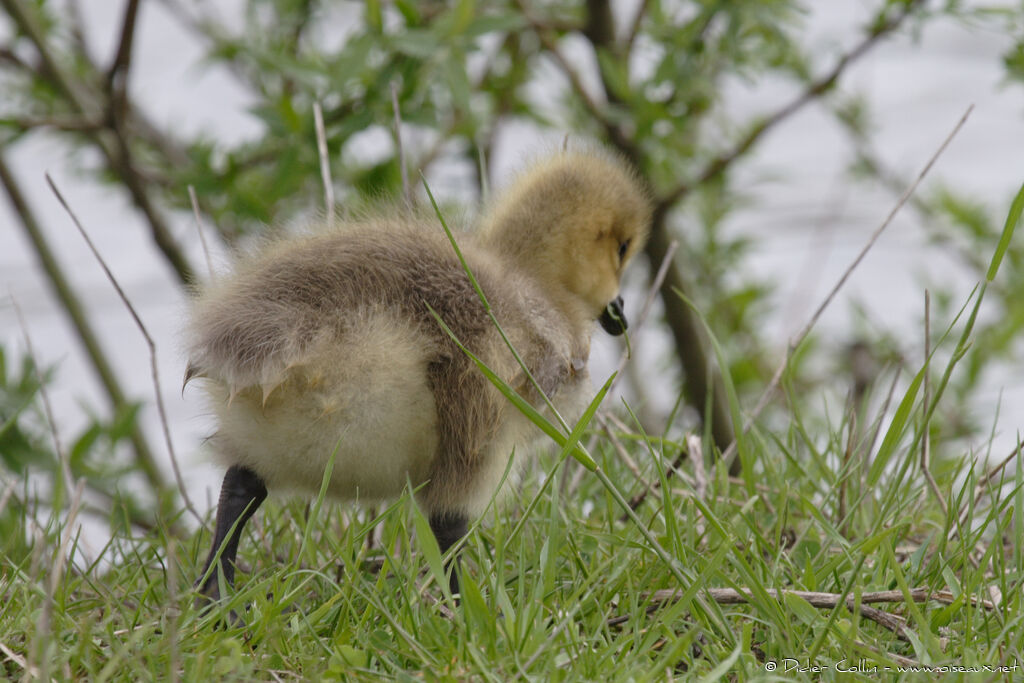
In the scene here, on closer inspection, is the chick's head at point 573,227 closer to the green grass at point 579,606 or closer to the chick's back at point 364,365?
the chick's back at point 364,365

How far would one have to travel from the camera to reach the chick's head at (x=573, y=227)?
2.43m

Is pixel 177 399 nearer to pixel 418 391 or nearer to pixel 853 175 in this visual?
pixel 853 175

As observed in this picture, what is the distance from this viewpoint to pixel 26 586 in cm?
185

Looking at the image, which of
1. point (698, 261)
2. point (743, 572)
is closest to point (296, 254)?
point (743, 572)

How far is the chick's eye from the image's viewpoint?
260 centimetres

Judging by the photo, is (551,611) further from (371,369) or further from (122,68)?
(122,68)

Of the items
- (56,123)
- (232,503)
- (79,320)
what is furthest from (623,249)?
(79,320)

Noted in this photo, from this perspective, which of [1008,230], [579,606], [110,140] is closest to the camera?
[579,606]

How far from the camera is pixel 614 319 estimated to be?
2.58 metres

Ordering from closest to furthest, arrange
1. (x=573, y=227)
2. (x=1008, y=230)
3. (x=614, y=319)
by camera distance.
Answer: (x=1008, y=230)
(x=573, y=227)
(x=614, y=319)

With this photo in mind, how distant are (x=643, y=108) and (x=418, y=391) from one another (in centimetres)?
187

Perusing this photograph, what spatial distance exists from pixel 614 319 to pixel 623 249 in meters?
0.16

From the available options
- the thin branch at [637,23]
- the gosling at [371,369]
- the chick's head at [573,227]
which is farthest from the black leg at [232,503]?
the thin branch at [637,23]

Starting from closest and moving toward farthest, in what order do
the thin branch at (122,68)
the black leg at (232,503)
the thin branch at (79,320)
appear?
the black leg at (232,503) < the thin branch at (122,68) < the thin branch at (79,320)
